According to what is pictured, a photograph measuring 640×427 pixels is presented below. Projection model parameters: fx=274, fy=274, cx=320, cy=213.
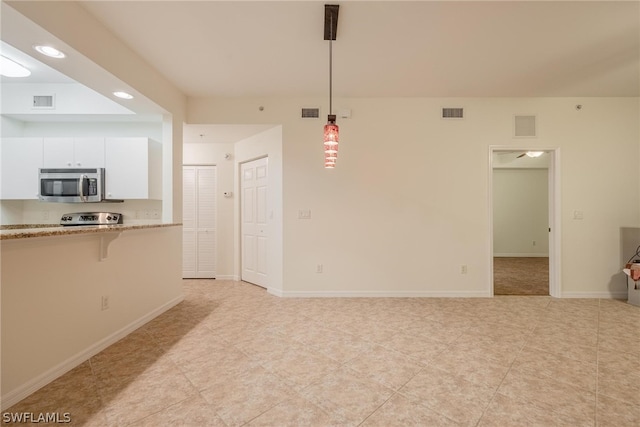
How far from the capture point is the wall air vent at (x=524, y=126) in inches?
156

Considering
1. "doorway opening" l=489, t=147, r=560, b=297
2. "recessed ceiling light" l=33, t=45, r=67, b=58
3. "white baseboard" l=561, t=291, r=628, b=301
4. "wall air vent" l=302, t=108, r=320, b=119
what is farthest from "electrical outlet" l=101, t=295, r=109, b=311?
"doorway opening" l=489, t=147, r=560, b=297

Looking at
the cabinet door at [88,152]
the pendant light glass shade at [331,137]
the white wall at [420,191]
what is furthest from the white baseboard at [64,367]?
the pendant light glass shade at [331,137]

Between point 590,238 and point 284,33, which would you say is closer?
point 284,33

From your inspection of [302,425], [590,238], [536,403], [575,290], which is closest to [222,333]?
[302,425]

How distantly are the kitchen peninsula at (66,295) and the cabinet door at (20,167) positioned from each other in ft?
7.12

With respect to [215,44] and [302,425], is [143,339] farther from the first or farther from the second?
[215,44]

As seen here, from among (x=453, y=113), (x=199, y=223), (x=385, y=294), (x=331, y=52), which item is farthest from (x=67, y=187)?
(x=453, y=113)

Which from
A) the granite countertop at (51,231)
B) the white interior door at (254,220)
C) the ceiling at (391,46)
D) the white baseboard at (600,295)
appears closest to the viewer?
the granite countertop at (51,231)

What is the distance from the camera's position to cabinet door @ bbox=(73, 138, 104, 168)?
12.4 feet

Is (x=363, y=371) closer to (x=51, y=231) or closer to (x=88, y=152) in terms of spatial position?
(x=51, y=231)

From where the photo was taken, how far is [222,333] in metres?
2.74

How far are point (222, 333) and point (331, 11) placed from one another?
305 cm

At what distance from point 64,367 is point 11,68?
3160mm

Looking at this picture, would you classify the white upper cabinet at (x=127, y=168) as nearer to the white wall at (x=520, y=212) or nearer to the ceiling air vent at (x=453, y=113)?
the ceiling air vent at (x=453, y=113)
